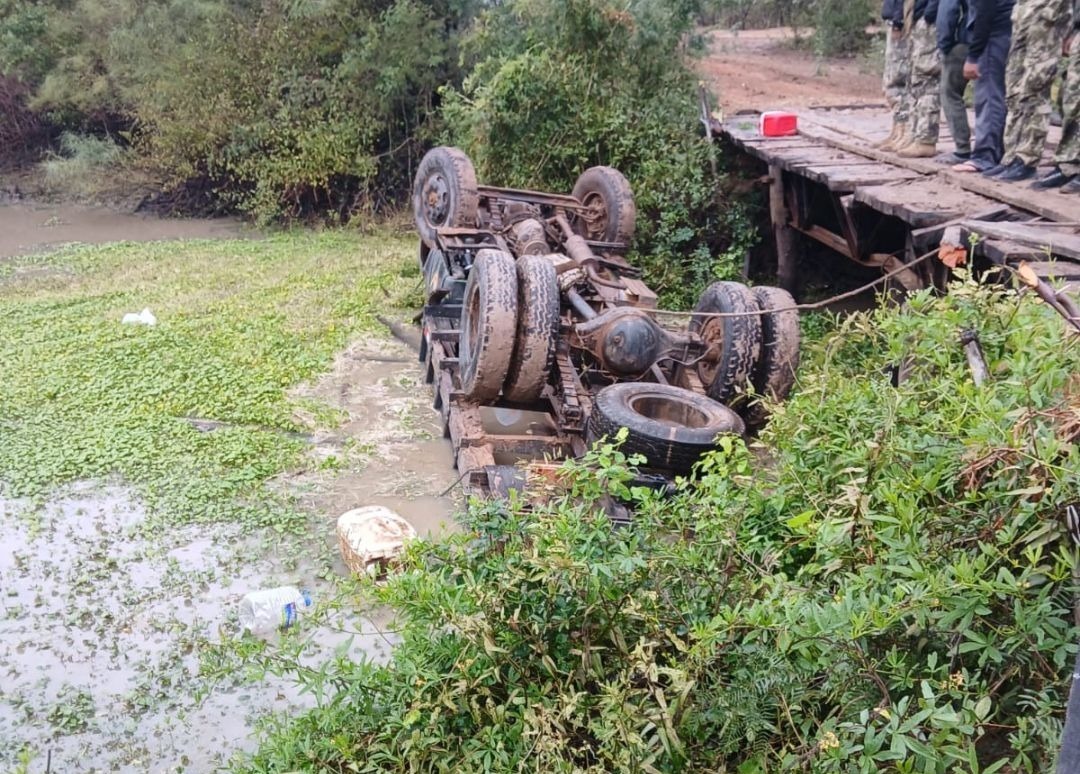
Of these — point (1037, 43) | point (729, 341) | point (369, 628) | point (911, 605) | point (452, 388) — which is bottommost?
point (369, 628)

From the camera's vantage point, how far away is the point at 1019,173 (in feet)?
25.0

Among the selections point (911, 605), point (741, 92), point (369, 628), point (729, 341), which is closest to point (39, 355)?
point (369, 628)

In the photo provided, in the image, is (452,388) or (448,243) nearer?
(452,388)

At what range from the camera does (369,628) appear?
5.14 m

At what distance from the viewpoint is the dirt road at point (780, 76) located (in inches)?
589

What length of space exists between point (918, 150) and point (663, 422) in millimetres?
4765

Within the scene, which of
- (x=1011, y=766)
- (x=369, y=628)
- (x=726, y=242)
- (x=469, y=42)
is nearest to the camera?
(x=1011, y=766)

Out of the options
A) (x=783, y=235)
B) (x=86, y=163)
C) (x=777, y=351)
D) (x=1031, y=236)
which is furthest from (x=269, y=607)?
(x=86, y=163)

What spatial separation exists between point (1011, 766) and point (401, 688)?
5.88ft

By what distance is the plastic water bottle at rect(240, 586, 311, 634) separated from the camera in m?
5.02

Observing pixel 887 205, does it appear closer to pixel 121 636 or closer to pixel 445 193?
pixel 445 193

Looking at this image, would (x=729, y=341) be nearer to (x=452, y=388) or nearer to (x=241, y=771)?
(x=452, y=388)

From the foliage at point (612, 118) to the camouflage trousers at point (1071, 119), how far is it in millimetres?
4627

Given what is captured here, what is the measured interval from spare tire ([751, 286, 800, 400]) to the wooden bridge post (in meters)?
4.27
